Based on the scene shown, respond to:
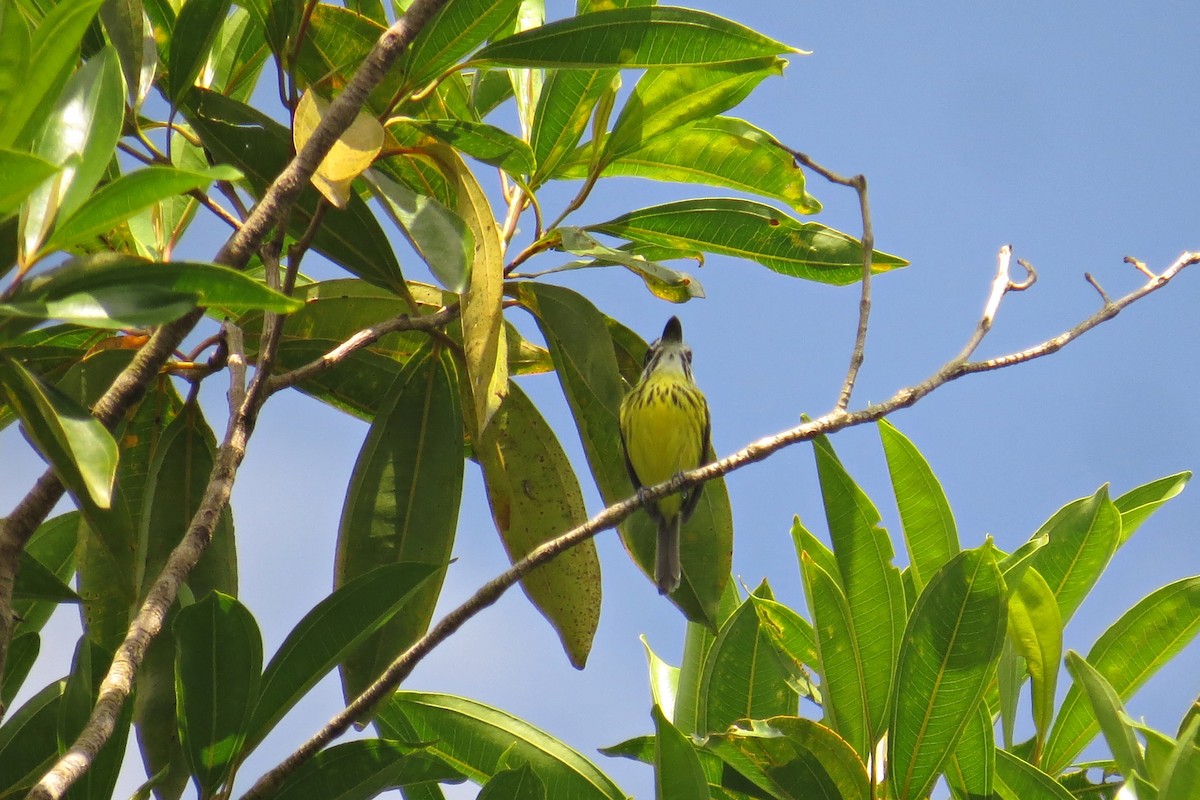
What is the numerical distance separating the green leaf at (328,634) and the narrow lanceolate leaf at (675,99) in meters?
1.34

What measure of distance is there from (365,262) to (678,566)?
3.78 feet

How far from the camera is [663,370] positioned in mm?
5395

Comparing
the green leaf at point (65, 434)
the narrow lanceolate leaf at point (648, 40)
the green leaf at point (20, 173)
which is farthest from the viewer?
the narrow lanceolate leaf at point (648, 40)

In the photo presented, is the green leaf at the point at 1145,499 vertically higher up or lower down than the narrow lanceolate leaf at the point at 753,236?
lower down

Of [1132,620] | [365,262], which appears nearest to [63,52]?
[365,262]

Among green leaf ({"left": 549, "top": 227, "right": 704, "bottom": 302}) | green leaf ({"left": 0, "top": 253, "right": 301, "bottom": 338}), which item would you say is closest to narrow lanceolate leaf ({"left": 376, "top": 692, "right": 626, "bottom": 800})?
green leaf ({"left": 549, "top": 227, "right": 704, "bottom": 302})

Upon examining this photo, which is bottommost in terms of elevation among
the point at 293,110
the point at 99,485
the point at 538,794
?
the point at 538,794

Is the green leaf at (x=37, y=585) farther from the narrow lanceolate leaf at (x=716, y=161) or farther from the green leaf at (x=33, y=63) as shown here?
the narrow lanceolate leaf at (x=716, y=161)

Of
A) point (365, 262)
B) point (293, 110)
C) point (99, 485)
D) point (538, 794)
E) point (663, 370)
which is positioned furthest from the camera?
point (663, 370)

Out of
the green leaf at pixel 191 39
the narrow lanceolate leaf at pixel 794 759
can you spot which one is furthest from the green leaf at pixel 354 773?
the green leaf at pixel 191 39

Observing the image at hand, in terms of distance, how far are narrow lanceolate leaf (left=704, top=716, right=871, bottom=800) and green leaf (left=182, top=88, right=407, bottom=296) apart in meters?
1.30

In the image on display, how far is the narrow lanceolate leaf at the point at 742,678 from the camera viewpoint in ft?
9.22

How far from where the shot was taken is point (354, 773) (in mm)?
2523

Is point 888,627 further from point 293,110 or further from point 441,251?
point 293,110
